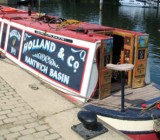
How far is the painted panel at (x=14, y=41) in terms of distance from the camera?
38.4 ft

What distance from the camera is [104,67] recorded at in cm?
822

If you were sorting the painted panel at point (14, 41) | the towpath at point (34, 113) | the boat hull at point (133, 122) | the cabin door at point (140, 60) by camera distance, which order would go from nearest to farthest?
the towpath at point (34, 113) → the boat hull at point (133, 122) → the cabin door at point (140, 60) → the painted panel at point (14, 41)

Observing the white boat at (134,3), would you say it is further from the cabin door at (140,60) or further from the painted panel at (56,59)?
the cabin door at (140,60)

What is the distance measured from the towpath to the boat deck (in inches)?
33.8

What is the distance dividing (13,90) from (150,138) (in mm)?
4412

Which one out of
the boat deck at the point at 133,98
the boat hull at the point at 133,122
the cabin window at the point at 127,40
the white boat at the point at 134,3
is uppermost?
the white boat at the point at 134,3

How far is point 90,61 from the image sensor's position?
8.09m

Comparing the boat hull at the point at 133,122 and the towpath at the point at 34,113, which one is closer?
the towpath at the point at 34,113

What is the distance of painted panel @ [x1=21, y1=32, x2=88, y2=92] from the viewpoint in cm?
848

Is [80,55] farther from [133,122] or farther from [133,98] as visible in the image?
[133,122]

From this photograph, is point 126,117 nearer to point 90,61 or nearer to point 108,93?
point 108,93

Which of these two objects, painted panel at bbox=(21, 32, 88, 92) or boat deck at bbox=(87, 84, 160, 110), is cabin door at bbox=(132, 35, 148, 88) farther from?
painted panel at bbox=(21, 32, 88, 92)

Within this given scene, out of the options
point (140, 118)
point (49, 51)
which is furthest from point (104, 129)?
point (49, 51)

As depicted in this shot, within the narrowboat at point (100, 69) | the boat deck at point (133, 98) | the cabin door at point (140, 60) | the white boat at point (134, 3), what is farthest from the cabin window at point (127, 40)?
the white boat at point (134, 3)
